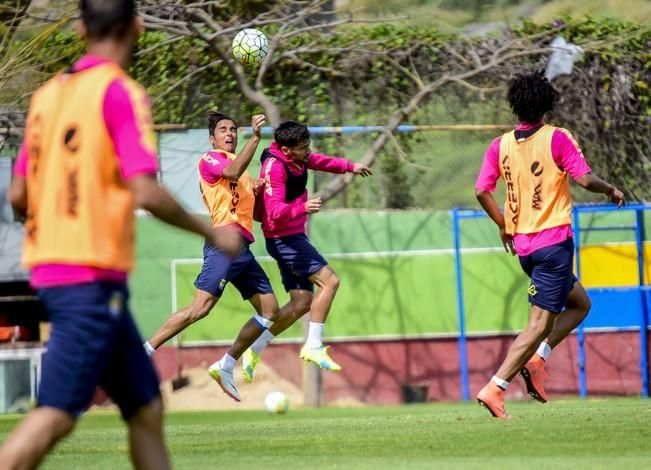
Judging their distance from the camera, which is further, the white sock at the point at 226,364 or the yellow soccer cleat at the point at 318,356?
the white sock at the point at 226,364

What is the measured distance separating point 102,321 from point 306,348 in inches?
267

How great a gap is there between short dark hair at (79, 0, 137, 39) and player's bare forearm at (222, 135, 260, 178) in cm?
560

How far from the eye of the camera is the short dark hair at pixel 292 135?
10898mm

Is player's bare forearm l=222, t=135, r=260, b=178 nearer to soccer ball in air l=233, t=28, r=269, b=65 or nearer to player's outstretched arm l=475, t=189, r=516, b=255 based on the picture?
player's outstretched arm l=475, t=189, r=516, b=255

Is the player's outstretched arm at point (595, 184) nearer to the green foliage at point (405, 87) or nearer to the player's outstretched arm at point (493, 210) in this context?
the player's outstretched arm at point (493, 210)

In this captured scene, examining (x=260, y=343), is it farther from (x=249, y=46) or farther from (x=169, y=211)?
(x=169, y=211)

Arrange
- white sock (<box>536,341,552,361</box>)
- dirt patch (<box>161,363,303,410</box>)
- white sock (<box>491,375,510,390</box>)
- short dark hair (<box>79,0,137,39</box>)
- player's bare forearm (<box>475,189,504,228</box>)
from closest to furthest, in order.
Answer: short dark hair (<box>79,0,137,39</box>)
white sock (<box>491,375,510,390</box>)
player's bare forearm (<box>475,189,504,228</box>)
white sock (<box>536,341,552,361</box>)
dirt patch (<box>161,363,303,410</box>)

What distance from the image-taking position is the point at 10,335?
17.1m

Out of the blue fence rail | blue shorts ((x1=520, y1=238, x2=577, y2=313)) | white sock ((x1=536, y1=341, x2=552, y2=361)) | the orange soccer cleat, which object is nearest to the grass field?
the orange soccer cleat

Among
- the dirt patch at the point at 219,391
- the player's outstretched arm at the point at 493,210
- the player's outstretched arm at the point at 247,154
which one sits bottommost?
the dirt patch at the point at 219,391

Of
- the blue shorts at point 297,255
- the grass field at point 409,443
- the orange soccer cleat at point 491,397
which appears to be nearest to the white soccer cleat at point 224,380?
the grass field at point 409,443

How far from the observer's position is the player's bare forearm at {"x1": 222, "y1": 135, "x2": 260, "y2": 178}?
33.7 ft

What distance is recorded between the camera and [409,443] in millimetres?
8164

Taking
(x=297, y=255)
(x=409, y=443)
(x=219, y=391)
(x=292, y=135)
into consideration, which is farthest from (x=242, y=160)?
(x=219, y=391)
